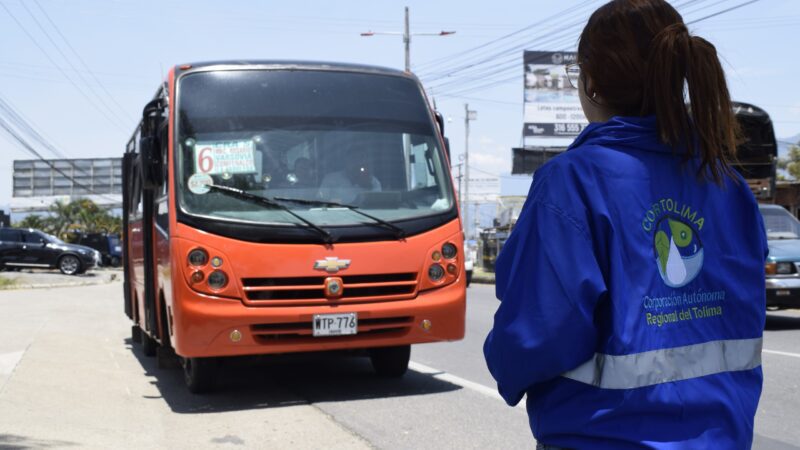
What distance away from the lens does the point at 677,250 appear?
6.29 ft

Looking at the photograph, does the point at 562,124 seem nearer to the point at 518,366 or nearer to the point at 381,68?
the point at 381,68

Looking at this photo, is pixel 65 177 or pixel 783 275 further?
pixel 65 177

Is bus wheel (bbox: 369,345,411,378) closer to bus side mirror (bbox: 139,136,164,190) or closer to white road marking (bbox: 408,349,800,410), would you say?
white road marking (bbox: 408,349,800,410)

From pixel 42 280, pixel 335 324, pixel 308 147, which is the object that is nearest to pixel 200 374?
pixel 335 324

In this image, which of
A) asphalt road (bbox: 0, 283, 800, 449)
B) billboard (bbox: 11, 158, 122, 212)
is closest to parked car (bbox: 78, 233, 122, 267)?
billboard (bbox: 11, 158, 122, 212)

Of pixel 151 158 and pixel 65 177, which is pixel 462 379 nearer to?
pixel 151 158

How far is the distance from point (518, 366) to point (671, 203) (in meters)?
0.48

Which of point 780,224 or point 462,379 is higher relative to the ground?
point 780,224

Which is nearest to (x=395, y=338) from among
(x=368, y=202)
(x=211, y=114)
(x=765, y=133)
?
(x=368, y=202)

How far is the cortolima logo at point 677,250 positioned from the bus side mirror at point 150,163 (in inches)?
261

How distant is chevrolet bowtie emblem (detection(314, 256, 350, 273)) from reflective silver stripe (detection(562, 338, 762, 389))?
216 inches

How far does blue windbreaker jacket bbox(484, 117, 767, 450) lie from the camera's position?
1790 millimetres

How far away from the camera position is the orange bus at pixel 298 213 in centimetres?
716

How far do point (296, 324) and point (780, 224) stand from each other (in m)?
9.31
